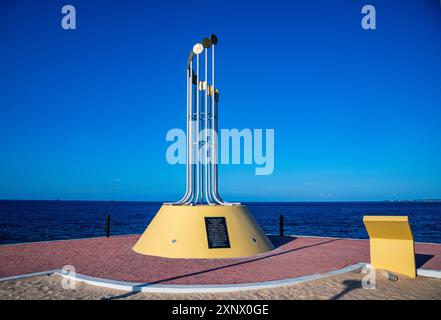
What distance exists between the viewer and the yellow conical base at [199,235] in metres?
12.5

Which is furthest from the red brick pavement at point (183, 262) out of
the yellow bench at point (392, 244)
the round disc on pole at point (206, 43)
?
the round disc on pole at point (206, 43)

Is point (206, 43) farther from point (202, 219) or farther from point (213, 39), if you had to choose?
point (202, 219)

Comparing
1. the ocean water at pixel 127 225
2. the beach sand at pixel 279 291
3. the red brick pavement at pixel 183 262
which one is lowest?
the ocean water at pixel 127 225

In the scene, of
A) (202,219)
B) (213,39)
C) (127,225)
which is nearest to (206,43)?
(213,39)

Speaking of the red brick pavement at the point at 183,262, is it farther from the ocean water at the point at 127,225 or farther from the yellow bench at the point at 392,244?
the ocean water at the point at 127,225

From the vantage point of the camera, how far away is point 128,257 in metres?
12.2

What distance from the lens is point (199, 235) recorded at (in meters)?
12.9

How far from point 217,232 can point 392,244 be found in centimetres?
590

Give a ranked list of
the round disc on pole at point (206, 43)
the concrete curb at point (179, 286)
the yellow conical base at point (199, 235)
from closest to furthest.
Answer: the concrete curb at point (179, 286) < the yellow conical base at point (199, 235) < the round disc on pole at point (206, 43)

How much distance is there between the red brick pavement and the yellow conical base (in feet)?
1.82

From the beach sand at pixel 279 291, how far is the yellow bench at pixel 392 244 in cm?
79
